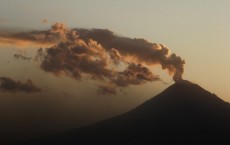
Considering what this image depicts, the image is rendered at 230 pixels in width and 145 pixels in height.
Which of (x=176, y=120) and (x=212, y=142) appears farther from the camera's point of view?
(x=176, y=120)

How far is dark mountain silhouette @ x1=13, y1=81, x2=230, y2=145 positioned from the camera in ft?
541

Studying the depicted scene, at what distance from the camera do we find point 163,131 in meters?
173

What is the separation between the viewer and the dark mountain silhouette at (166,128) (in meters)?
165

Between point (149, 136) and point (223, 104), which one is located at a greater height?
point (223, 104)

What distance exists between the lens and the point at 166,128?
575 ft

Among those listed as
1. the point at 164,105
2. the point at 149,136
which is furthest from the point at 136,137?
the point at 164,105

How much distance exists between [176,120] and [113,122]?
29.4m

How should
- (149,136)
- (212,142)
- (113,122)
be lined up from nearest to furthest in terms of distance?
(212,142), (149,136), (113,122)

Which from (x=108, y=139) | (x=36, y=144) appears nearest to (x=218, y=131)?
(x=108, y=139)

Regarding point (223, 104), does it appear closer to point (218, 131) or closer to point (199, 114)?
point (199, 114)

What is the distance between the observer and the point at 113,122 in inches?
7785

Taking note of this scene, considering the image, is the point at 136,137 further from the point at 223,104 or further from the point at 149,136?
the point at 223,104

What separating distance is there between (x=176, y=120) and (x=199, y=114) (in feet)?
33.2

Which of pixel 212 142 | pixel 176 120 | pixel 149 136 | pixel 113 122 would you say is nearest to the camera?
pixel 212 142
